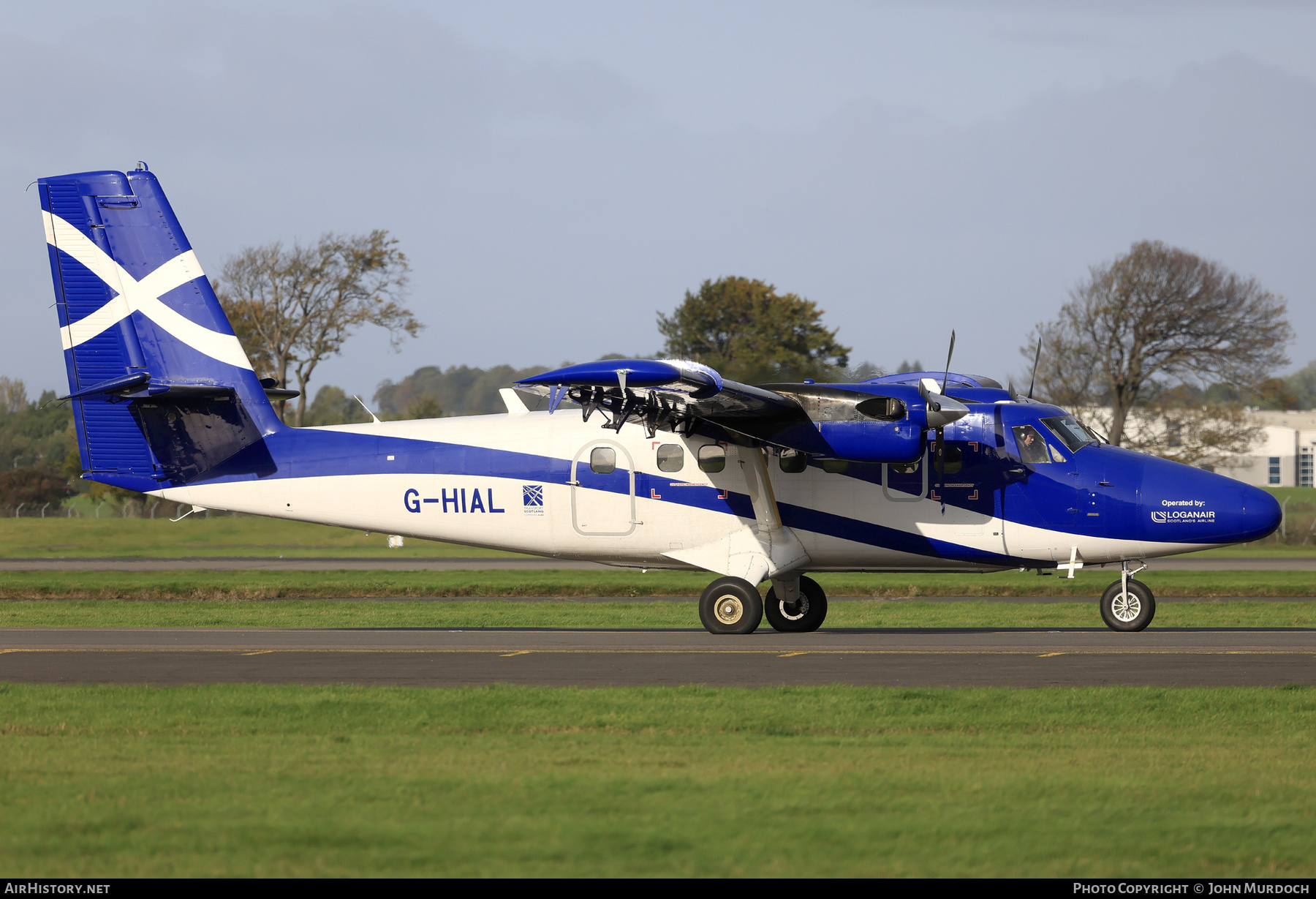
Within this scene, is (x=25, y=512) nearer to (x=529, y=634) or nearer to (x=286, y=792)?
(x=529, y=634)

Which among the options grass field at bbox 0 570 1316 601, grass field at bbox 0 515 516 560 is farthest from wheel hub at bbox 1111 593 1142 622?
grass field at bbox 0 515 516 560

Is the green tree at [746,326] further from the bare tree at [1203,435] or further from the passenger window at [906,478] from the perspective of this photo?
the passenger window at [906,478]

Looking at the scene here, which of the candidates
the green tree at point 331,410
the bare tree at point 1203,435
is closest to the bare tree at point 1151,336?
the bare tree at point 1203,435

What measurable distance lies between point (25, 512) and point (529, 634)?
5505 centimetres

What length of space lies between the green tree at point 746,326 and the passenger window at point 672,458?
4168 cm

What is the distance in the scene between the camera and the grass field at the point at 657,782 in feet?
22.4

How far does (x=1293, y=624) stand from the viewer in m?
22.2

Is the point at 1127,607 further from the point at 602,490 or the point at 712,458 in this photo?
the point at 602,490

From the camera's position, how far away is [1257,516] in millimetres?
19125

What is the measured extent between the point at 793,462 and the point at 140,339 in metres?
11.1

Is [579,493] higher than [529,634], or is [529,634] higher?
[579,493]

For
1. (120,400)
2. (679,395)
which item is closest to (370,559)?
(120,400)

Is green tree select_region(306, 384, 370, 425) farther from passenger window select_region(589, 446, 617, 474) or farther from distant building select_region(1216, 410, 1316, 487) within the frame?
distant building select_region(1216, 410, 1316, 487)

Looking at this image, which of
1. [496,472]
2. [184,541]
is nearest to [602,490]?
[496,472]
